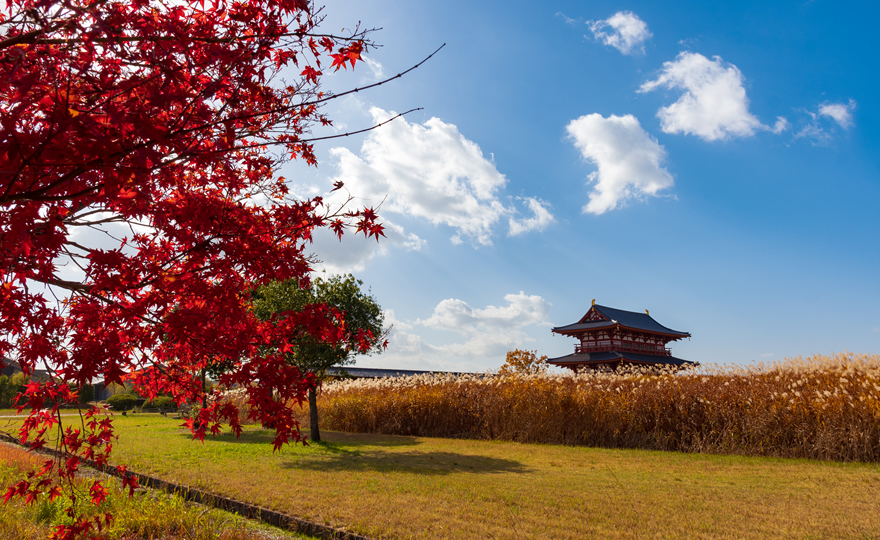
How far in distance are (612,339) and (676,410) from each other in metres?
22.4

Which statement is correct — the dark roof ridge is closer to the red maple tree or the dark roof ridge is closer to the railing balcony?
the railing balcony

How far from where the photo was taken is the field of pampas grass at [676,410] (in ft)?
28.8

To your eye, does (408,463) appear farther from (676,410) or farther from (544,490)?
(676,410)

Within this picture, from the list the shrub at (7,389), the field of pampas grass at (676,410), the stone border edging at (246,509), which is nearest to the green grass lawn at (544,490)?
the stone border edging at (246,509)

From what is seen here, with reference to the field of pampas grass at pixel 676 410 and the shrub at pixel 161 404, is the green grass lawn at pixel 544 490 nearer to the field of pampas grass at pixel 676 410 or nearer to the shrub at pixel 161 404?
the field of pampas grass at pixel 676 410

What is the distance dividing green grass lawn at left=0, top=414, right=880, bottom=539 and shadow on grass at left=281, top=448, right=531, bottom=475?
0.11 ft

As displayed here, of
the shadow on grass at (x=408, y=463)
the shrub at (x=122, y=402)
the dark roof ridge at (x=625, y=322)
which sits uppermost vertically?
the dark roof ridge at (x=625, y=322)

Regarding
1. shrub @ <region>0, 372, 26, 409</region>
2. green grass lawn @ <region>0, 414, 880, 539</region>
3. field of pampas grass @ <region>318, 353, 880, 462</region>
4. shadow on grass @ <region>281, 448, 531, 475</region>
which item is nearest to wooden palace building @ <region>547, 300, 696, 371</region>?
field of pampas grass @ <region>318, 353, 880, 462</region>

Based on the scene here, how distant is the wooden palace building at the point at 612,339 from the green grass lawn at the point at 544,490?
22.2m

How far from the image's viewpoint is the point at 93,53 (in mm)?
2561

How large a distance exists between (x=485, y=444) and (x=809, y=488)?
6.79 metres

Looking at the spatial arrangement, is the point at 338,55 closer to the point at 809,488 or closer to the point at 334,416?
the point at 809,488

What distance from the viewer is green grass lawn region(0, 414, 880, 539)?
4.80 m

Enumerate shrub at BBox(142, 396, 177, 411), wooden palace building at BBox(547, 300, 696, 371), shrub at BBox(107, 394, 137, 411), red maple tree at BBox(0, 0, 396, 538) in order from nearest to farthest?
red maple tree at BBox(0, 0, 396, 538) < shrub at BBox(142, 396, 177, 411) < shrub at BBox(107, 394, 137, 411) < wooden palace building at BBox(547, 300, 696, 371)
